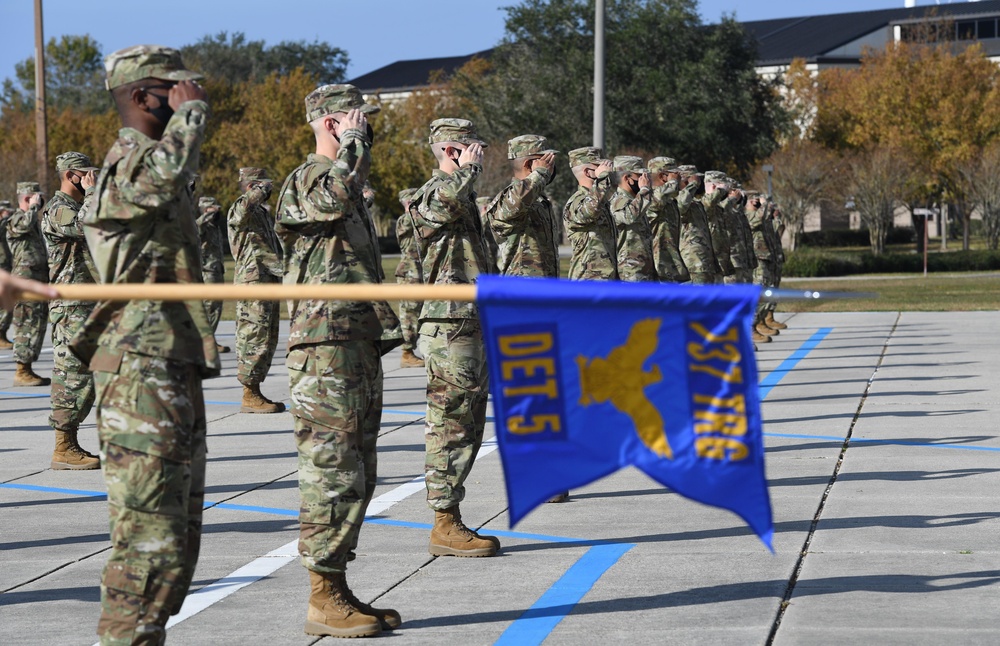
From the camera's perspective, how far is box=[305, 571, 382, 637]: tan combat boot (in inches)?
221

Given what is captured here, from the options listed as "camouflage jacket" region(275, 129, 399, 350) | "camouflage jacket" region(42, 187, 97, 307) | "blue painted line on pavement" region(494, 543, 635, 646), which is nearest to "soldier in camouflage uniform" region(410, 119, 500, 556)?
"blue painted line on pavement" region(494, 543, 635, 646)

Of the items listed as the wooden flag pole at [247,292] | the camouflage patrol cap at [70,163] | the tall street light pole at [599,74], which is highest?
the tall street light pole at [599,74]

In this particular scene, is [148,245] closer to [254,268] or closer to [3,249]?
[254,268]

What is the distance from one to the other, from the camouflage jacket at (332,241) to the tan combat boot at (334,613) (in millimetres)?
1032

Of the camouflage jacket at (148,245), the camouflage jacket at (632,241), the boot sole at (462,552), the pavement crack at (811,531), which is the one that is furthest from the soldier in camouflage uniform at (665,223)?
the camouflage jacket at (148,245)

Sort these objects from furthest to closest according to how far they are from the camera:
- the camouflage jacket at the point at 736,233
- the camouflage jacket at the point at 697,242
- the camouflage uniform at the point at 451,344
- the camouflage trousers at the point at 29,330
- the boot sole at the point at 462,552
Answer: the camouflage jacket at the point at 736,233 < the camouflage jacket at the point at 697,242 < the camouflage trousers at the point at 29,330 < the camouflage uniform at the point at 451,344 < the boot sole at the point at 462,552

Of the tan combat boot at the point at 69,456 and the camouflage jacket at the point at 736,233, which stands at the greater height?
the camouflage jacket at the point at 736,233

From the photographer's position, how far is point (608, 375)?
439 cm

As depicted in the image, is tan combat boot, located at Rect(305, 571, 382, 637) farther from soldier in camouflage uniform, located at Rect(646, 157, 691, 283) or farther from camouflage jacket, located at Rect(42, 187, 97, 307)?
soldier in camouflage uniform, located at Rect(646, 157, 691, 283)

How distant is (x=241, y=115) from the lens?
2729 inches

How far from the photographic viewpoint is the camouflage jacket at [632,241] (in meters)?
11.9

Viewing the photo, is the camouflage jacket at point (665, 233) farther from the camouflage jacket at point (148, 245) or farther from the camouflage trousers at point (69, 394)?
the camouflage jacket at point (148, 245)

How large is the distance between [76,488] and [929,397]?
27.4 feet

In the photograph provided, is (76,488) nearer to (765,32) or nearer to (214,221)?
(214,221)
